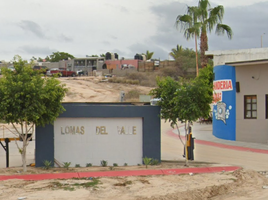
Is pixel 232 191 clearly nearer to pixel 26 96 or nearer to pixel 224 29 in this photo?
pixel 26 96

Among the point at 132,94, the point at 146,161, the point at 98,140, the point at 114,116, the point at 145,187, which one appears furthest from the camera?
the point at 132,94

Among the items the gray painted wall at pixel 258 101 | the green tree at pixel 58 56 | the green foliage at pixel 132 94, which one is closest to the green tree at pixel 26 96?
the gray painted wall at pixel 258 101

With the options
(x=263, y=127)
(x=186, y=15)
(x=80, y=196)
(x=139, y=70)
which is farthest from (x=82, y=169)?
(x=139, y=70)

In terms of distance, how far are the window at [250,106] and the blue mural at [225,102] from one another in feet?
2.33

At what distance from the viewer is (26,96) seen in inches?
531

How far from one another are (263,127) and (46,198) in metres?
16.4

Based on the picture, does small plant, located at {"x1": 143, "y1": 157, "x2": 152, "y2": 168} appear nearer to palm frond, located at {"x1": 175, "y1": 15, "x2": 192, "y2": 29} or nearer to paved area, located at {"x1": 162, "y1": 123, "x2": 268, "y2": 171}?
paved area, located at {"x1": 162, "y1": 123, "x2": 268, "y2": 171}

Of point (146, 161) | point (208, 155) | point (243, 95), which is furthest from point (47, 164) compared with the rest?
point (243, 95)

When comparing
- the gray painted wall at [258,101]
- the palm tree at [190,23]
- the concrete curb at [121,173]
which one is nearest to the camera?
the concrete curb at [121,173]

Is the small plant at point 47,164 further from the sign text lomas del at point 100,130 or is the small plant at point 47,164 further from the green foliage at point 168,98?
the green foliage at point 168,98

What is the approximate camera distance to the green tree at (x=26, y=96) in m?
13.4

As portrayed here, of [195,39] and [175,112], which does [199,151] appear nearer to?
[175,112]

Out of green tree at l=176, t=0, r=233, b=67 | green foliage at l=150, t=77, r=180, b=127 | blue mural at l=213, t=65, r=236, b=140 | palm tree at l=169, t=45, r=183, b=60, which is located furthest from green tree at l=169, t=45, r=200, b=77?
green foliage at l=150, t=77, r=180, b=127

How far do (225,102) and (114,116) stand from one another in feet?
38.3
